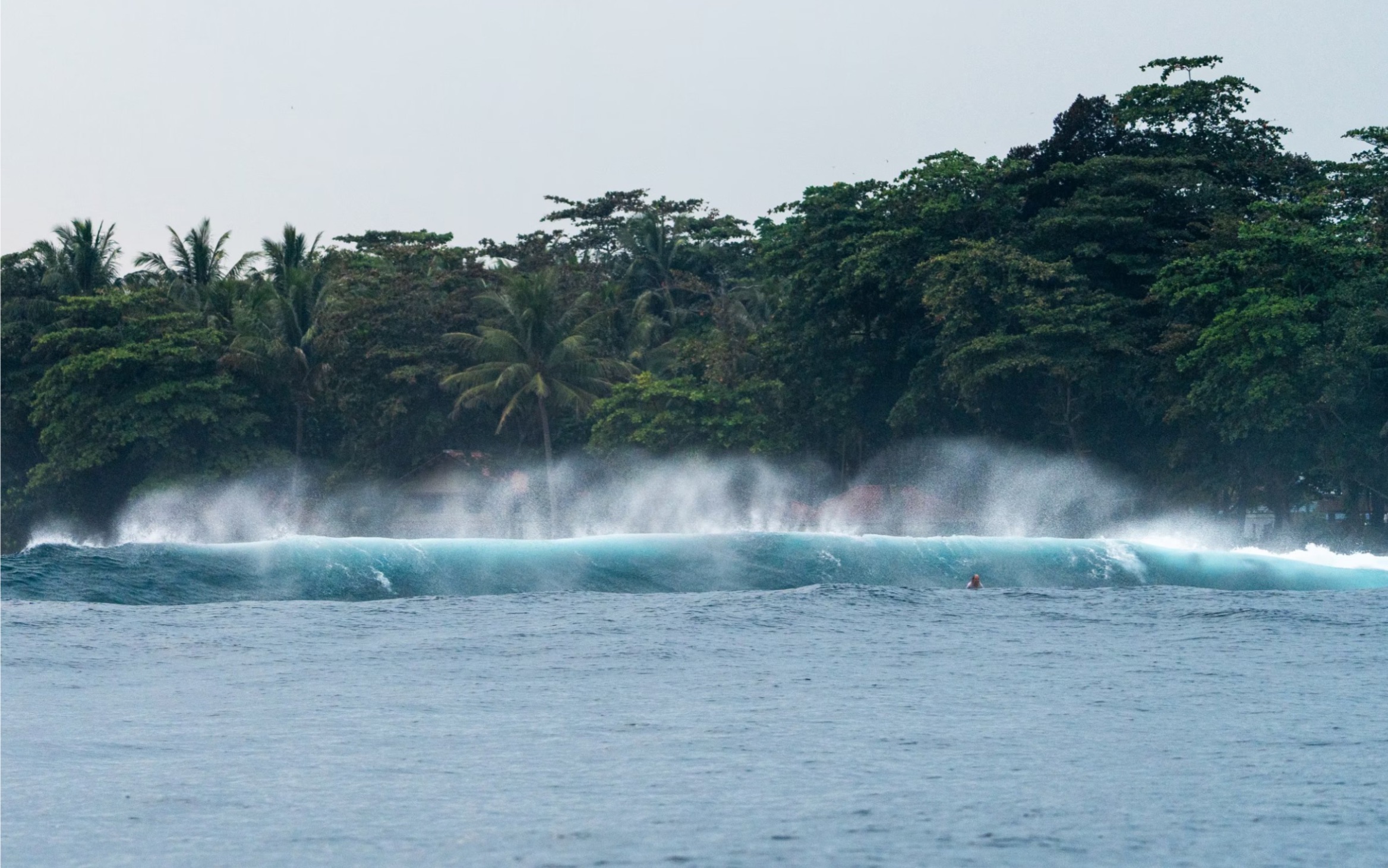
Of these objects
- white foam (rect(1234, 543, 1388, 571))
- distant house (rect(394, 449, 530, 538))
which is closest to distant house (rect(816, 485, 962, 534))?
white foam (rect(1234, 543, 1388, 571))

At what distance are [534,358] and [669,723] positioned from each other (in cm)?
3486

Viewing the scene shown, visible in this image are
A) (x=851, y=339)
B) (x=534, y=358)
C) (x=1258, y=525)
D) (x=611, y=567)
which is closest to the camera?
(x=611, y=567)

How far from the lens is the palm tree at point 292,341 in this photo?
49531mm

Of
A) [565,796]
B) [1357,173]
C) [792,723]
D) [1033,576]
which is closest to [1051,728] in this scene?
[792,723]

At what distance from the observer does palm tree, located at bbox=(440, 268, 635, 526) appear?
158ft

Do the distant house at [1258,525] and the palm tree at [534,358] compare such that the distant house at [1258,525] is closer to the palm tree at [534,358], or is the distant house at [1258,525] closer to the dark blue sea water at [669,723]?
the dark blue sea water at [669,723]

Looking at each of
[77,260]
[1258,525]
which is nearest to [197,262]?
[77,260]

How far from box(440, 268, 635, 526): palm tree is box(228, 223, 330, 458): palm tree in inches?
181

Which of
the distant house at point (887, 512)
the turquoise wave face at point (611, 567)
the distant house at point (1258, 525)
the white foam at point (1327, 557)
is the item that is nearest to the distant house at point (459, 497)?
the distant house at point (887, 512)

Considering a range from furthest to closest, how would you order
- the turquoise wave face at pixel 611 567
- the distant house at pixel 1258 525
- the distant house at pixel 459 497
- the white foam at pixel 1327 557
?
the distant house at pixel 459 497 < the distant house at pixel 1258 525 < the white foam at pixel 1327 557 < the turquoise wave face at pixel 611 567

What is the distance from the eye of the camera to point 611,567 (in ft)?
102

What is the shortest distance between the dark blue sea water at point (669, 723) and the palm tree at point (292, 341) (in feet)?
71.9

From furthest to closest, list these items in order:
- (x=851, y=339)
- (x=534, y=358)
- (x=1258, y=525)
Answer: (x=1258, y=525), (x=534, y=358), (x=851, y=339)

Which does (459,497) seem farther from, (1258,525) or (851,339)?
(1258,525)
